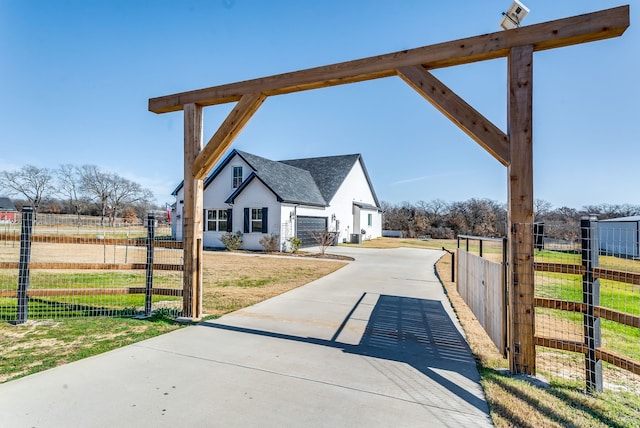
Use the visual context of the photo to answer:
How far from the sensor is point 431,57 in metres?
4.00

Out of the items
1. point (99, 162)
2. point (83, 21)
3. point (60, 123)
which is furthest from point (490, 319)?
point (99, 162)

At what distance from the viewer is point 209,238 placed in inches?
786

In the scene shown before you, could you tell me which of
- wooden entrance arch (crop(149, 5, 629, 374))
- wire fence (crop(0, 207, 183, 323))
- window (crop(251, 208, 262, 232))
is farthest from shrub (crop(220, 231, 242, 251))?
wooden entrance arch (crop(149, 5, 629, 374))

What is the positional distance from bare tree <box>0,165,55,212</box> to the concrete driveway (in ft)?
204

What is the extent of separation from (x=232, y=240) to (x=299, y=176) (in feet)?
25.3

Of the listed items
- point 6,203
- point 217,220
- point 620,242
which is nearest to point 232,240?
point 217,220

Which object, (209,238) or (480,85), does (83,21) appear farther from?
(209,238)

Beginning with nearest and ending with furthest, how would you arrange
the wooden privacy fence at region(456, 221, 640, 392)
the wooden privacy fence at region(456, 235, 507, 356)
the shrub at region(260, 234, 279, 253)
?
the wooden privacy fence at region(456, 221, 640, 392) < the wooden privacy fence at region(456, 235, 507, 356) < the shrub at region(260, 234, 279, 253)

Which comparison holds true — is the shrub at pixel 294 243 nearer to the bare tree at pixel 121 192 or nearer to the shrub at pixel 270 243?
the shrub at pixel 270 243

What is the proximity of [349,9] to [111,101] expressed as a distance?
1388cm

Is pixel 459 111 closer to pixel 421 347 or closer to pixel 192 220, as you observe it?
pixel 421 347

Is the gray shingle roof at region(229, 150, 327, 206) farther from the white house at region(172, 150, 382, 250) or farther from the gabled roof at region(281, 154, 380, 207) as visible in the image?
the gabled roof at region(281, 154, 380, 207)

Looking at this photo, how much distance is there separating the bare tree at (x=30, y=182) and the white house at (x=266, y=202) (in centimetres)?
4726

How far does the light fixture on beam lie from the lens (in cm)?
360
